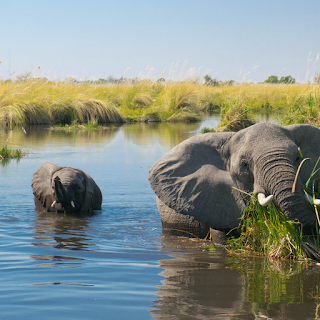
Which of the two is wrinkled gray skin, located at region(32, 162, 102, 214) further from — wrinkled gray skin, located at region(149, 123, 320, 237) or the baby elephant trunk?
wrinkled gray skin, located at region(149, 123, 320, 237)

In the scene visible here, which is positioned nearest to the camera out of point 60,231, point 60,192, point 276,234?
point 276,234

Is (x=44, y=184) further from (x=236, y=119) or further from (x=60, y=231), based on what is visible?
(x=236, y=119)

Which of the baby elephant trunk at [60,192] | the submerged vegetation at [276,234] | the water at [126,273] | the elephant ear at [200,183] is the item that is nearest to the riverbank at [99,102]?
the baby elephant trunk at [60,192]

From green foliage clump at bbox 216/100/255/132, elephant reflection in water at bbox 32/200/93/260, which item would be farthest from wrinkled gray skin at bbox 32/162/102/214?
green foliage clump at bbox 216/100/255/132

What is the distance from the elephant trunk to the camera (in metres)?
3.92

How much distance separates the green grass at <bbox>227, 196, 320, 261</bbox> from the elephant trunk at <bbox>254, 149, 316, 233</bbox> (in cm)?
12

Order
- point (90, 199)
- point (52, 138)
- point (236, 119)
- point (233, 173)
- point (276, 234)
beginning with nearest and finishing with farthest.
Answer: point (276, 234) → point (233, 173) → point (90, 199) → point (236, 119) → point (52, 138)

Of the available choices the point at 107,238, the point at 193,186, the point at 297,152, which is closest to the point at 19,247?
the point at 107,238

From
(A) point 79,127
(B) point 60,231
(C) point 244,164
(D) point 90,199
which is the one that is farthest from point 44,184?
(A) point 79,127

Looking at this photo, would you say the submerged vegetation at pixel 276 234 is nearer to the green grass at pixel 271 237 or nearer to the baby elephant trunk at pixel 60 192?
the green grass at pixel 271 237

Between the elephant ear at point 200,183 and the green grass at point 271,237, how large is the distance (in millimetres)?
159

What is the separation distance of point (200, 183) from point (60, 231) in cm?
194

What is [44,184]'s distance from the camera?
701cm

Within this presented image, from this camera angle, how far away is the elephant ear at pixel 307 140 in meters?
4.74
